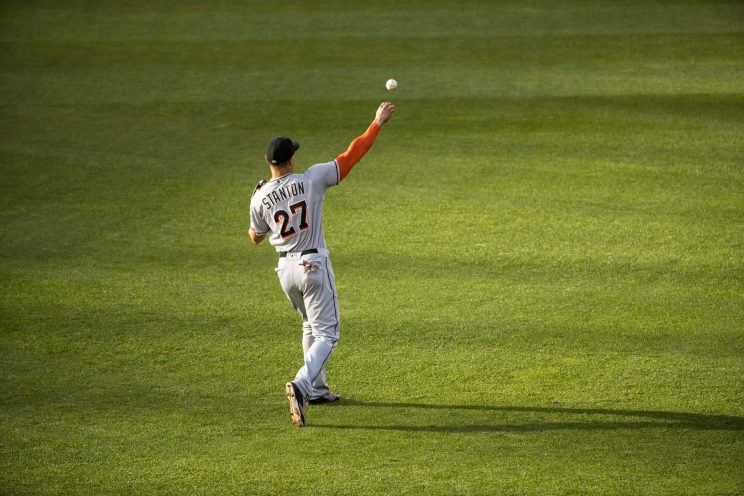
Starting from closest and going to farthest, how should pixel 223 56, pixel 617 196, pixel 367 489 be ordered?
pixel 367 489
pixel 617 196
pixel 223 56

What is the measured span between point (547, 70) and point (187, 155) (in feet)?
17.8

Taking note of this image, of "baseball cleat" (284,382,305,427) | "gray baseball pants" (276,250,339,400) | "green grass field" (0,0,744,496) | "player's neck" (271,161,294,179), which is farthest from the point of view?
"player's neck" (271,161,294,179)

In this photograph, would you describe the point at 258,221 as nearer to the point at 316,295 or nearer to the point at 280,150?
the point at 280,150

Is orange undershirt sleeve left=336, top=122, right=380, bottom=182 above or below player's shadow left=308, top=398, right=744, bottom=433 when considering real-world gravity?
above

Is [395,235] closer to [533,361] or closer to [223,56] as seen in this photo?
[533,361]

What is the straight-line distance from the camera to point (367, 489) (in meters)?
5.02

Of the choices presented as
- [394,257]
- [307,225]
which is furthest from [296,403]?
[394,257]

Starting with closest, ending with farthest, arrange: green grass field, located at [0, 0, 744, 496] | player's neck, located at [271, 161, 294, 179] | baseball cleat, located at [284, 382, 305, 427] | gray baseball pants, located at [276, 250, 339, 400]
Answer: green grass field, located at [0, 0, 744, 496] → baseball cleat, located at [284, 382, 305, 427] → gray baseball pants, located at [276, 250, 339, 400] → player's neck, located at [271, 161, 294, 179]

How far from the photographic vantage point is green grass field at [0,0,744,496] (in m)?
5.48

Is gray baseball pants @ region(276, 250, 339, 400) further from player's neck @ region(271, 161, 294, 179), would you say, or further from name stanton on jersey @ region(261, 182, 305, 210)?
player's neck @ region(271, 161, 294, 179)

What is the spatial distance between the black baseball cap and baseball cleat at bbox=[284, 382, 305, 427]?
136 cm

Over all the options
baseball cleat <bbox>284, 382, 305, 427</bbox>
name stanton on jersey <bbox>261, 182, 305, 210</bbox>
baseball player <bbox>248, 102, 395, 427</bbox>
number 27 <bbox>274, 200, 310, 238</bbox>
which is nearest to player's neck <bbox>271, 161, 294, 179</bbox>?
baseball player <bbox>248, 102, 395, 427</bbox>

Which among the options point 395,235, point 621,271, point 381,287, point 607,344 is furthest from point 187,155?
point 607,344

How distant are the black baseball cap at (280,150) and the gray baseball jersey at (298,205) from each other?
0.39ft
